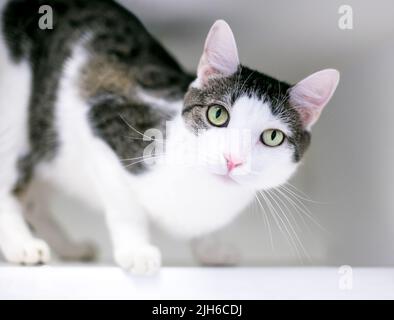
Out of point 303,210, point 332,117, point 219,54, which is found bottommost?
point 303,210

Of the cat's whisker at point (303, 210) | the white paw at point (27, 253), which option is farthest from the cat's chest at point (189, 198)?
the white paw at point (27, 253)

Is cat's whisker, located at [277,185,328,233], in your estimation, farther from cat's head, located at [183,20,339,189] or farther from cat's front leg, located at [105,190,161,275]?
cat's front leg, located at [105,190,161,275]

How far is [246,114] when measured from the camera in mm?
972

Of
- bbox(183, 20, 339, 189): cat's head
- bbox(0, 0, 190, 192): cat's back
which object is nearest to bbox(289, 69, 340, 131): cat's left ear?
bbox(183, 20, 339, 189): cat's head

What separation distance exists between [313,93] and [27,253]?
642 mm

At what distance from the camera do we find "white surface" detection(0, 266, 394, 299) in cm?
94

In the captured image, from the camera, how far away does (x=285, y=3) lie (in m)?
1.13

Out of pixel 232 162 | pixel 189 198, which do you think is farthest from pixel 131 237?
pixel 232 162

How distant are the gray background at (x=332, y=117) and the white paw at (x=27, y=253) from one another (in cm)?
25

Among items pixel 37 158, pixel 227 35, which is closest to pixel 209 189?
pixel 227 35

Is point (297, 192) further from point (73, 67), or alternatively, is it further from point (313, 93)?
point (73, 67)

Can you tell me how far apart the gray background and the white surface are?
0.43 feet

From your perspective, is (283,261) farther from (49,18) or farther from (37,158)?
(49,18)

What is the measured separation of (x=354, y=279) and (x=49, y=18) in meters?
0.85
